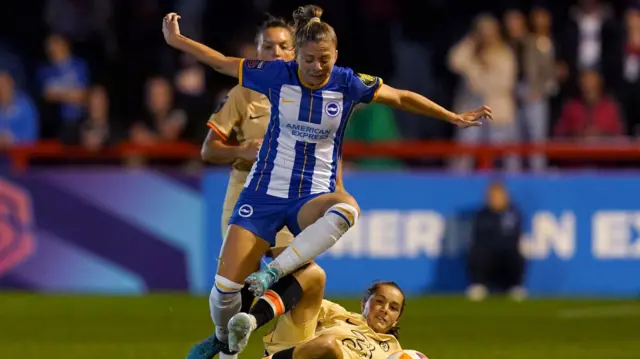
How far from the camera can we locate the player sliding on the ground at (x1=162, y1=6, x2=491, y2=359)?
771 cm

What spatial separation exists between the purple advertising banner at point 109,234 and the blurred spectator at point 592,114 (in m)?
4.31

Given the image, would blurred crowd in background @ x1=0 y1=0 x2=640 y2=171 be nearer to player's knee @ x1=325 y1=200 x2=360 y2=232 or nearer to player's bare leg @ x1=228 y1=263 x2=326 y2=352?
player's bare leg @ x1=228 y1=263 x2=326 y2=352

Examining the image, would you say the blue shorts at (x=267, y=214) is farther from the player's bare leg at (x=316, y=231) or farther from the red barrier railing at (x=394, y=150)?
the red barrier railing at (x=394, y=150)

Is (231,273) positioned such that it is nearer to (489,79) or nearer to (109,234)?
(109,234)

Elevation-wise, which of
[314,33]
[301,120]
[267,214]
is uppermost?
[314,33]

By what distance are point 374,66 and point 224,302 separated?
9.60 m

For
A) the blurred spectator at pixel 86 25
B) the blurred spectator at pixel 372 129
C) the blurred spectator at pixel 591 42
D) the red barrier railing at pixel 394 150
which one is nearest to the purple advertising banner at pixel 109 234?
the red barrier railing at pixel 394 150

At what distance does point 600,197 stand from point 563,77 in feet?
6.52

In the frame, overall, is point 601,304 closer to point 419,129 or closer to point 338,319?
point 419,129

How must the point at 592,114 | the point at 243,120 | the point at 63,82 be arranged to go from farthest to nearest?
the point at 63,82, the point at 592,114, the point at 243,120

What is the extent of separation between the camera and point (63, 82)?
16625 millimetres

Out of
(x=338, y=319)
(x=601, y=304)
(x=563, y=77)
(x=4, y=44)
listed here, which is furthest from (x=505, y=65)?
(x=338, y=319)

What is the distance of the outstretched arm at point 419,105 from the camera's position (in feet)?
25.9

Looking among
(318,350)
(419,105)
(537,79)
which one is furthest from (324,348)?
(537,79)
